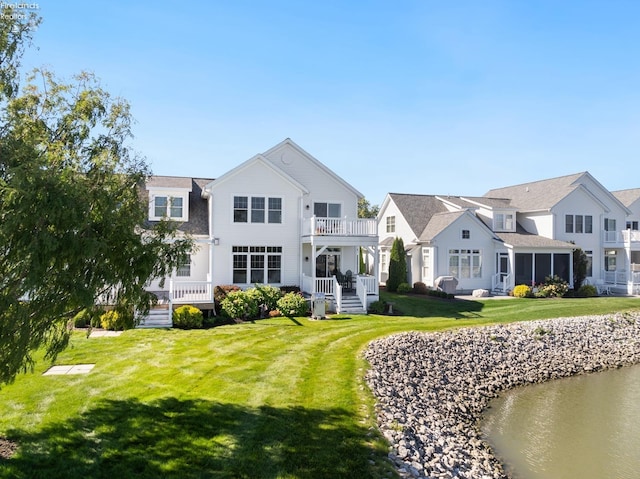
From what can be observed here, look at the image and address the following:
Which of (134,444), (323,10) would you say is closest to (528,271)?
(323,10)

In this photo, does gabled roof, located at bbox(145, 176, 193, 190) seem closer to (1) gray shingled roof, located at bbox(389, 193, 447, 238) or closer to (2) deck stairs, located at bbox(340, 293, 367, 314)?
(2) deck stairs, located at bbox(340, 293, 367, 314)

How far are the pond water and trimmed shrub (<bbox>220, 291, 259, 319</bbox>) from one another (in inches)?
404

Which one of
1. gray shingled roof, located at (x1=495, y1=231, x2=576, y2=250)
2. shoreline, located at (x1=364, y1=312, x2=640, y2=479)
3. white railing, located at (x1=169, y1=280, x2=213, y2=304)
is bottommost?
shoreline, located at (x1=364, y1=312, x2=640, y2=479)

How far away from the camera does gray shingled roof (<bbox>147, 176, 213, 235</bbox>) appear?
21.4 meters

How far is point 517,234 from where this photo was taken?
3066 cm

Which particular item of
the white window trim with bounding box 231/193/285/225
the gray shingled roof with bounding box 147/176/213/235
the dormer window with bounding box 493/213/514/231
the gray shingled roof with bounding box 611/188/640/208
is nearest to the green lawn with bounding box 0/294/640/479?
the white window trim with bounding box 231/193/285/225

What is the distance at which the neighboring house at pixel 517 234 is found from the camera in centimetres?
2819

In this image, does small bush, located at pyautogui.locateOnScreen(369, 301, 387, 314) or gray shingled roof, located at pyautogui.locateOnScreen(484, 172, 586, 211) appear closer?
small bush, located at pyautogui.locateOnScreen(369, 301, 387, 314)

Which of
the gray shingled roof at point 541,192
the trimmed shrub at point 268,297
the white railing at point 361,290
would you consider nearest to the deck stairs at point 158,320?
the trimmed shrub at point 268,297

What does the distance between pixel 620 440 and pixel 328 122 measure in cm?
1533

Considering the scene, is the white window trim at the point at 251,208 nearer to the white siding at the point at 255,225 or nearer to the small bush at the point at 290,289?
the white siding at the point at 255,225

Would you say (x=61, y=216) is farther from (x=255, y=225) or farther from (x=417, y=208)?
(x=417, y=208)

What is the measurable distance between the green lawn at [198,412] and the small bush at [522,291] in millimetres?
16136

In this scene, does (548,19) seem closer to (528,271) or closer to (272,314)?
(272,314)
